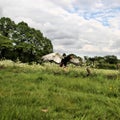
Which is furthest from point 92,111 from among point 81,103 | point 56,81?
point 56,81

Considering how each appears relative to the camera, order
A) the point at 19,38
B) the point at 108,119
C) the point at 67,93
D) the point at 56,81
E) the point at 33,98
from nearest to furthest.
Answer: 1. the point at 108,119
2. the point at 33,98
3. the point at 67,93
4. the point at 56,81
5. the point at 19,38

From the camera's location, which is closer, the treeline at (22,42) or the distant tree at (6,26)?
the treeline at (22,42)

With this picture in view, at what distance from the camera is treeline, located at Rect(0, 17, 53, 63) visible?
5316 centimetres

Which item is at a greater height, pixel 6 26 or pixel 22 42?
pixel 6 26

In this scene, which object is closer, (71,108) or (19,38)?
(71,108)

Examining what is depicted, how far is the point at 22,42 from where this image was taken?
182 ft

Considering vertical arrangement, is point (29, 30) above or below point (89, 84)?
above

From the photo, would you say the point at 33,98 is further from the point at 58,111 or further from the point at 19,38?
the point at 19,38

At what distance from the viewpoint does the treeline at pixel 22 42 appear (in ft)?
174

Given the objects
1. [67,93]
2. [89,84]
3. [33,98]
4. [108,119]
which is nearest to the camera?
[108,119]

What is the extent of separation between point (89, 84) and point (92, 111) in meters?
4.25

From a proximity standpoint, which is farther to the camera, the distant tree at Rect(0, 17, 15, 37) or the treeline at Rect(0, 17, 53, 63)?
the distant tree at Rect(0, 17, 15, 37)

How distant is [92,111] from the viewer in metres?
6.94

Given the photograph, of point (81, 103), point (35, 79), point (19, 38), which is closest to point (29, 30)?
point (19, 38)
